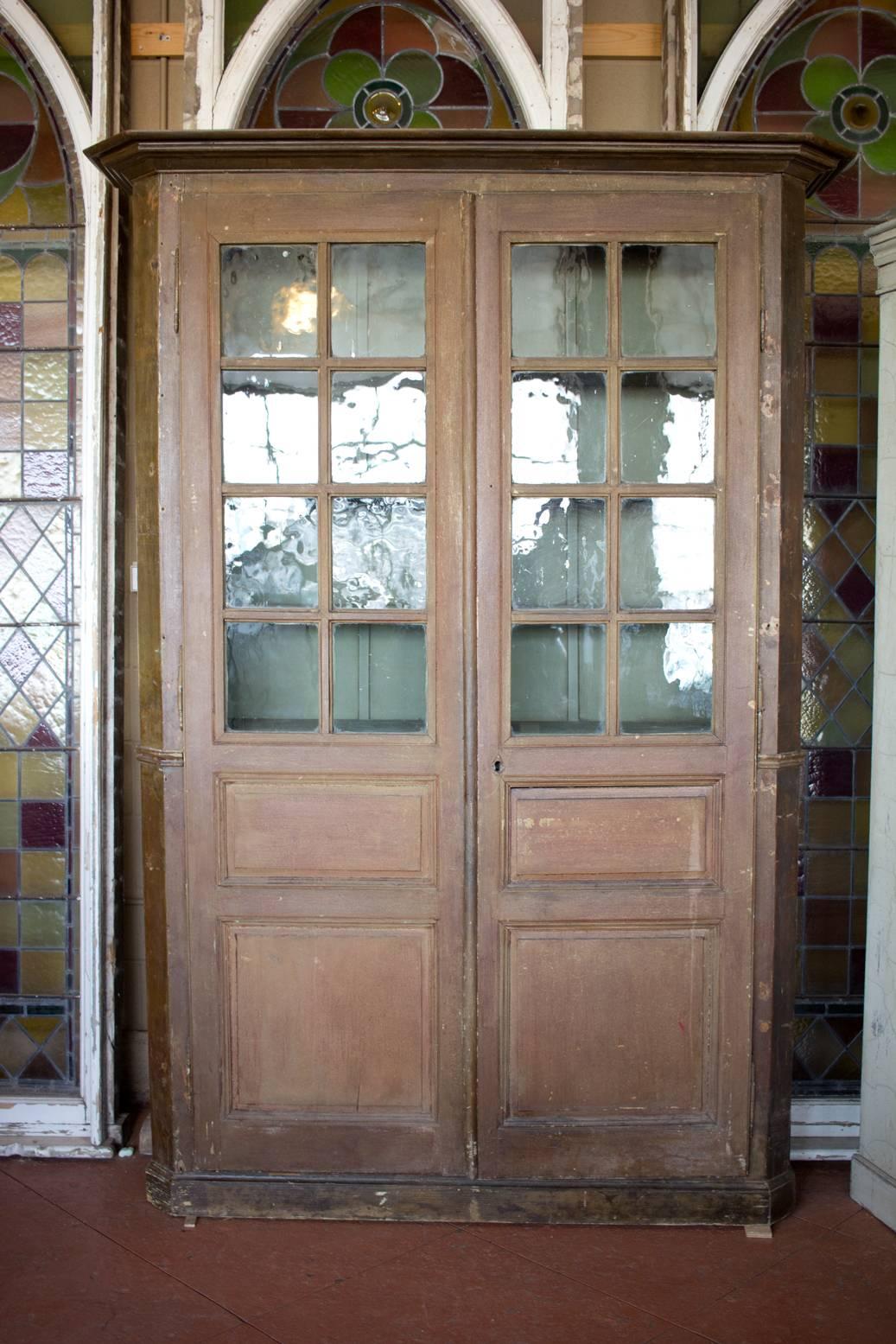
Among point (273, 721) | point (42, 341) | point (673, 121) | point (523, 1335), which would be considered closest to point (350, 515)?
point (273, 721)

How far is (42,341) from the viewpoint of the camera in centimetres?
328

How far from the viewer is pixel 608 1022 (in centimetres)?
276

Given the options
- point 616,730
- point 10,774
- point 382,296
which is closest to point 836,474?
point 616,730

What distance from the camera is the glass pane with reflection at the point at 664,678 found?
276cm

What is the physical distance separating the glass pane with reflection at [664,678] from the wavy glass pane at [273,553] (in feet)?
2.60

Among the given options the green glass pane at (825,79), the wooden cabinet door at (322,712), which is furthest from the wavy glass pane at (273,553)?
the green glass pane at (825,79)

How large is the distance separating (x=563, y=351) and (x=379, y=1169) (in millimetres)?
2029

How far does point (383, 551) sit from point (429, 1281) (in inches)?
65.8

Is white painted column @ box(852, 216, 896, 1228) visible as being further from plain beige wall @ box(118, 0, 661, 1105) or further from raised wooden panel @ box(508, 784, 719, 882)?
plain beige wall @ box(118, 0, 661, 1105)

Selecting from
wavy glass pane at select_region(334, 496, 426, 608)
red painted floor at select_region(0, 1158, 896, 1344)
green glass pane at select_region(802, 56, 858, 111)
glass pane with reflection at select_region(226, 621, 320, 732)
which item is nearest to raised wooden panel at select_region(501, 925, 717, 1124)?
red painted floor at select_region(0, 1158, 896, 1344)

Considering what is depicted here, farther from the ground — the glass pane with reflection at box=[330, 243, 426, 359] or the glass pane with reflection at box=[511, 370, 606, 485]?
the glass pane with reflection at box=[330, 243, 426, 359]

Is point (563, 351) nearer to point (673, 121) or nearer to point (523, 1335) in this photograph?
point (673, 121)

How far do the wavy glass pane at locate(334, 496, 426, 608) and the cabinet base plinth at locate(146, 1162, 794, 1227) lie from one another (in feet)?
4.63

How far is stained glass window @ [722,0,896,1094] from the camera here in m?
3.24
